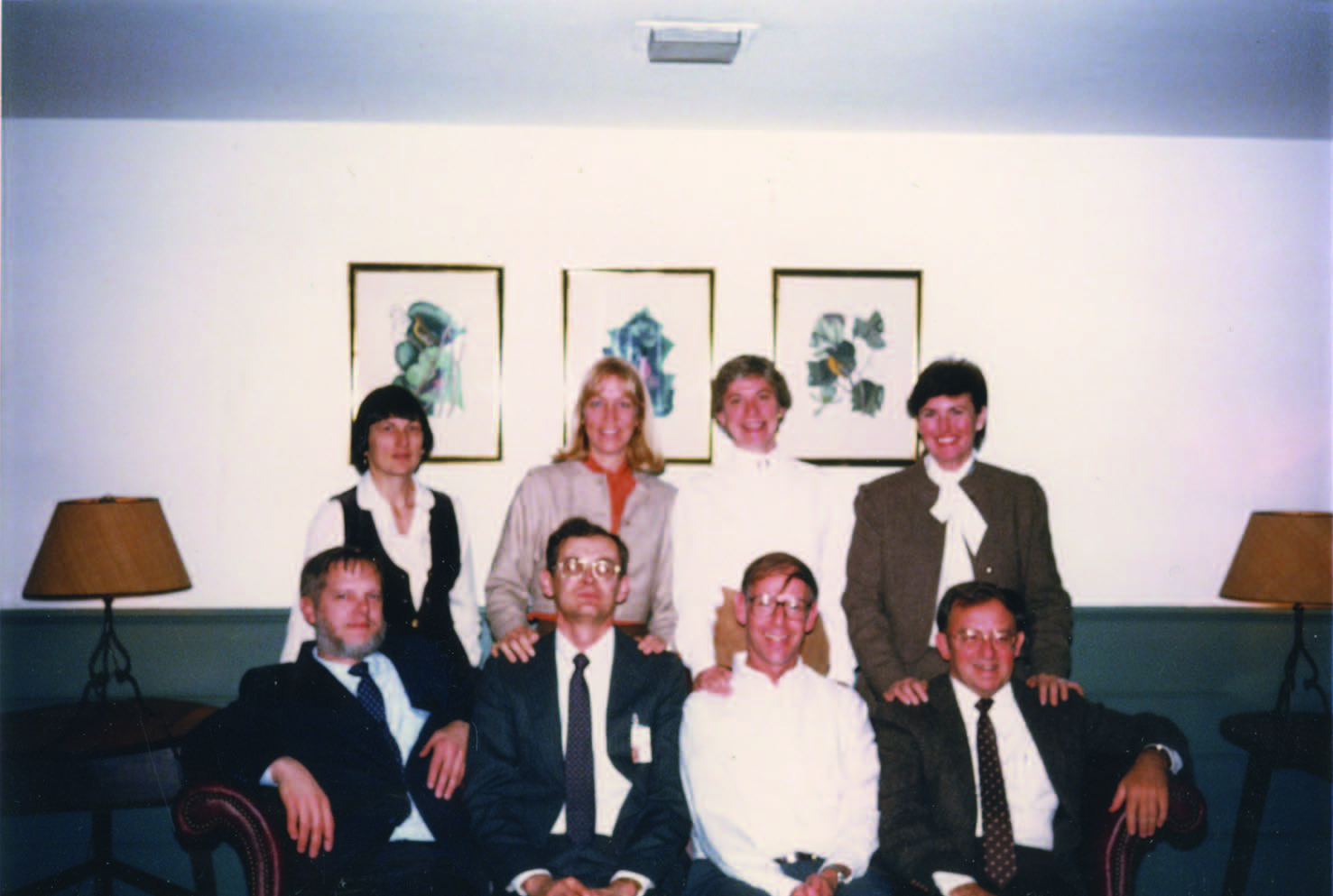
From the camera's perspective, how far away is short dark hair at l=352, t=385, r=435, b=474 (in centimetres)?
321

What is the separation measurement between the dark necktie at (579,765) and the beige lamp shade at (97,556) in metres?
1.58

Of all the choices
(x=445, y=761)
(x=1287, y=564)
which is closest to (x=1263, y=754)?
(x=1287, y=564)

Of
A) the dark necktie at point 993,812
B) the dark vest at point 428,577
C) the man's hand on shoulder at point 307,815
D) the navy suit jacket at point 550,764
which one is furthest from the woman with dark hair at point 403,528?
the dark necktie at point 993,812

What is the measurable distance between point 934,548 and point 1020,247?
157cm

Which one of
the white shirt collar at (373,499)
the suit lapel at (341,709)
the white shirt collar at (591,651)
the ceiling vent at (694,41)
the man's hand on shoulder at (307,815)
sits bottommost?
the man's hand on shoulder at (307,815)

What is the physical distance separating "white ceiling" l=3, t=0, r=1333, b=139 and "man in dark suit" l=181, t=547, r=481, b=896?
168 cm

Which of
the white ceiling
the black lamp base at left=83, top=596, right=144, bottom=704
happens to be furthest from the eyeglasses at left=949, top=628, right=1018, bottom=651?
the black lamp base at left=83, top=596, right=144, bottom=704

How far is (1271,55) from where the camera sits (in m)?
3.06

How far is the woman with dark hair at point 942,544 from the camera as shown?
3062 mm

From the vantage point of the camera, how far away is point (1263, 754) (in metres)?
3.34

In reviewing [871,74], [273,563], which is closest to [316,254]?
[273,563]

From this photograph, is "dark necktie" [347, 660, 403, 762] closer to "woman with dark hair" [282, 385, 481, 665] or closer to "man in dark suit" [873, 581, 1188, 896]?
"woman with dark hair" [282, 385, 481, 665]

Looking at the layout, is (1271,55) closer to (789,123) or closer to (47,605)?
(789,123)

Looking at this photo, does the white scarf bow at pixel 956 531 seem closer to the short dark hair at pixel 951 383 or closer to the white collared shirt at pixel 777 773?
the short dark hair at pixel 951 383
